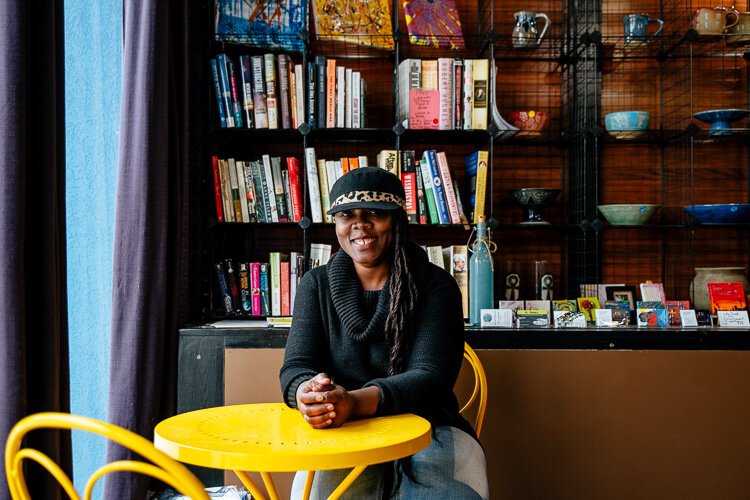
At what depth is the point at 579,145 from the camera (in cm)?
300

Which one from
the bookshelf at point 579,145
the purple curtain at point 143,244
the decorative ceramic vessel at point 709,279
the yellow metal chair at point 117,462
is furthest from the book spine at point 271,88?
the yellow metal chair at point 117,462

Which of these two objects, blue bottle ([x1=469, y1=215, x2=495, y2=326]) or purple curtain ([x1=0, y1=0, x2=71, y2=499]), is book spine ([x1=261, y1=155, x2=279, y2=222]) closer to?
blue bottle ([x1=469, y1=215, x2=495, y2=326])

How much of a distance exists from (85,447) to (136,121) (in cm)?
99

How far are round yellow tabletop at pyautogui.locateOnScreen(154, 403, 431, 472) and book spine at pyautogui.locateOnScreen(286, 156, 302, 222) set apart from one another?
4.44 feet

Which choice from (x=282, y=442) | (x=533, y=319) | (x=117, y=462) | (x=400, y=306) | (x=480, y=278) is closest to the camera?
(x=117, y=462)

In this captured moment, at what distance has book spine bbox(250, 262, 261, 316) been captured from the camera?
2791 mm

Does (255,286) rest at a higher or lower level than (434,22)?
lower

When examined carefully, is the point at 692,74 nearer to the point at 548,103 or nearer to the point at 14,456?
the point at 548,103

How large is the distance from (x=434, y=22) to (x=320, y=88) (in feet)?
1.92

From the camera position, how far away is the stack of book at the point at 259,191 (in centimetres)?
278

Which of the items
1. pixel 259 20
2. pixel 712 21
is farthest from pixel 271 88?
pixel 712 21

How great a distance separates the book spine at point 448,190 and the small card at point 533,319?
46 cm

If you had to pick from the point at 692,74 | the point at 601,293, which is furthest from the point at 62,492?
the point at 692,74

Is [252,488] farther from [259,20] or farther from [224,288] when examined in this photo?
[259,20]
